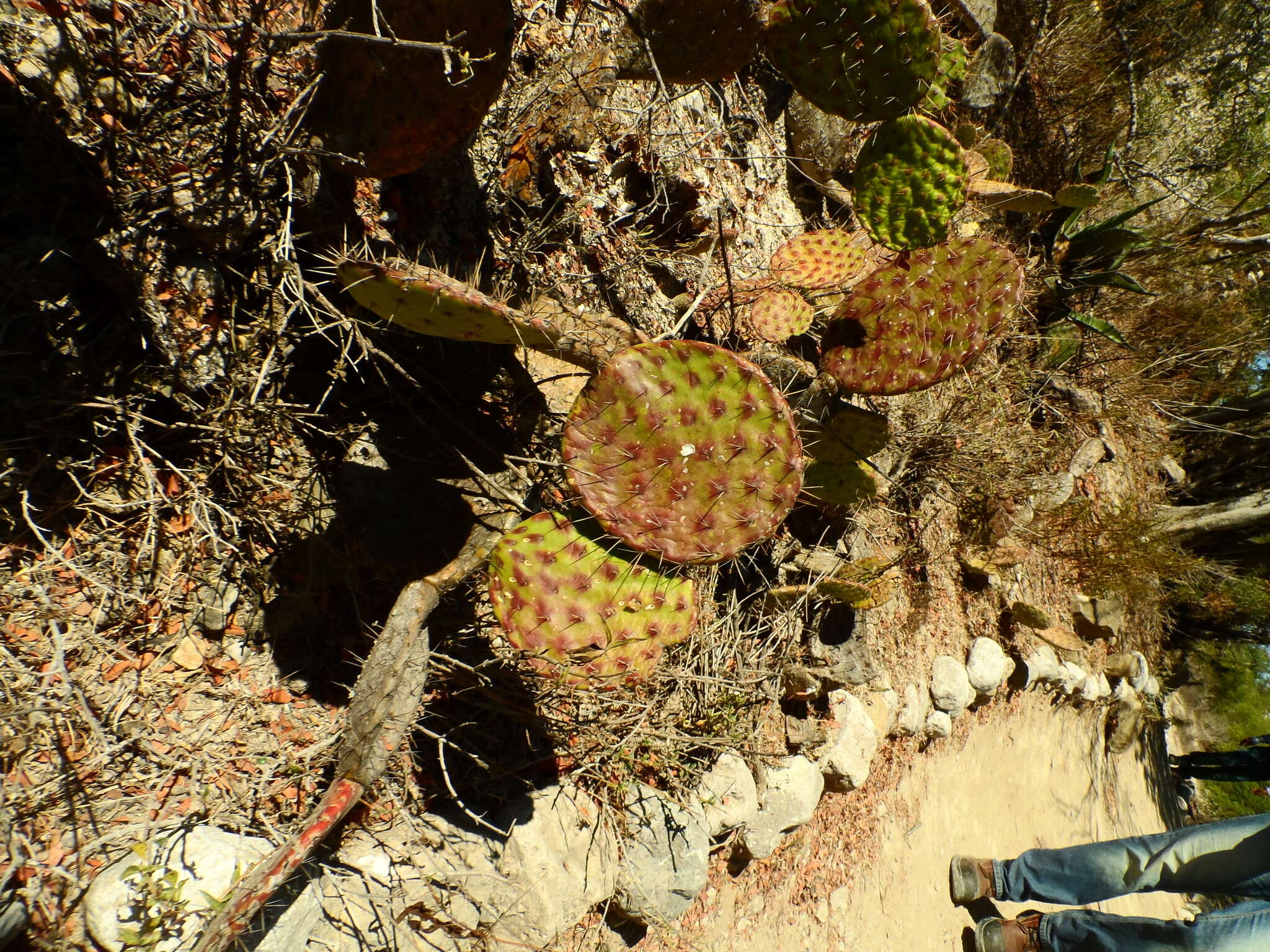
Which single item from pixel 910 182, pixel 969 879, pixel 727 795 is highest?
pixel 910 182

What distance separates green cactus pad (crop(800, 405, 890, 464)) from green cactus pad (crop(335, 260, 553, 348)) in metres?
1.16

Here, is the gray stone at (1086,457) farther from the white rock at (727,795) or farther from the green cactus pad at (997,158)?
the white rock at (727,795)

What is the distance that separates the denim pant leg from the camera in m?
2.55

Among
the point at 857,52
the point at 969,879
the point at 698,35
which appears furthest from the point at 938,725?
the point at 698,35

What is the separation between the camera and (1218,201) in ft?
16.0

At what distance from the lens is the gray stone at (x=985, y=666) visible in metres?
3.63

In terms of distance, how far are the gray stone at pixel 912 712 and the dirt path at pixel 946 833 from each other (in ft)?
0.64

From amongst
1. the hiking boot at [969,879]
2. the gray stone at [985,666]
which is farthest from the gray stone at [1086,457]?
the hiking boot at [969,879]

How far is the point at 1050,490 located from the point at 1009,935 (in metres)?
2.28

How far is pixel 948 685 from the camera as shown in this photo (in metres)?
3.45

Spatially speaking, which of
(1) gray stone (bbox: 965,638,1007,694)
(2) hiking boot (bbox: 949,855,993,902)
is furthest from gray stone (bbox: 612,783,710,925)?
(1) gray stone (bbox: 965,638,1007,694)

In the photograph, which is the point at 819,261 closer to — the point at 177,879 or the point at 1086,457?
the point at 177,879

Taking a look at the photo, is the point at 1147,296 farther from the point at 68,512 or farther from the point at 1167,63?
the point at 68,512

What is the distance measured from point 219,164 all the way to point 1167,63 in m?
5.56
